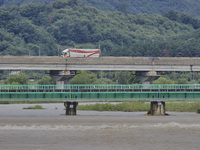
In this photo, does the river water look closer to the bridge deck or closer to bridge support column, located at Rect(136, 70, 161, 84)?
the bridge deck

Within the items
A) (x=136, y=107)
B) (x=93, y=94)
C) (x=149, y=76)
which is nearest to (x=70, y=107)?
(x=93, y=94)

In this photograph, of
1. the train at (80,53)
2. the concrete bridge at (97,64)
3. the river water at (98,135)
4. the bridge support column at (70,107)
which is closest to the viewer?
the river water at (98,135)

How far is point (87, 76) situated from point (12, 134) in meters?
124

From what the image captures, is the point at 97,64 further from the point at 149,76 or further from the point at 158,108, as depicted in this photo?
the point at 158,108

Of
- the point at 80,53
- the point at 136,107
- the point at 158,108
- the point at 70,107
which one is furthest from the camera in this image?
the point at 80,53

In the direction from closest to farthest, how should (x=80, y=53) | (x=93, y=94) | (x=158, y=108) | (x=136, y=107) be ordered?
(x=93, y=94)
(x=158, y=108)
(x=136, y=107)
(x=80, y=53)

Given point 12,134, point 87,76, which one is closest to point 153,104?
point 12,134

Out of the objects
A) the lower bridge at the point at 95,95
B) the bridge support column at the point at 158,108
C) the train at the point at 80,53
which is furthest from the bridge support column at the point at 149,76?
the bridge support column at the point at 158,108

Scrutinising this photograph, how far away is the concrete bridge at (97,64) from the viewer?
121 m

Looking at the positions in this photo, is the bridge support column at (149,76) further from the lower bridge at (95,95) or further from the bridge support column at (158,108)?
the bridge support column at (158,108)

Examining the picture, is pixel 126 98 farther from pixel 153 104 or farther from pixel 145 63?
pixel 145 63

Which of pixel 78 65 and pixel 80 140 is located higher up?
pixel 78 65

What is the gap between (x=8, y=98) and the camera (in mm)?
91062

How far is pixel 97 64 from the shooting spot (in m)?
124
